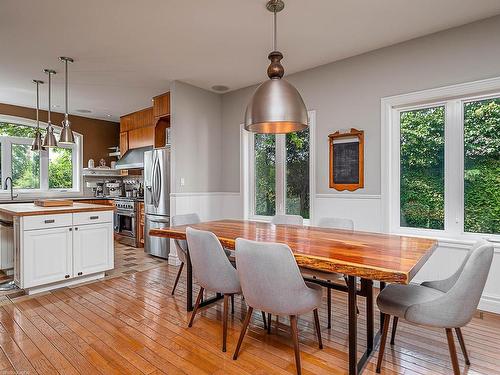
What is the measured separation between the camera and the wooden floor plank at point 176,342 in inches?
77.7

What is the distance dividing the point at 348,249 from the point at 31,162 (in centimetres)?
664

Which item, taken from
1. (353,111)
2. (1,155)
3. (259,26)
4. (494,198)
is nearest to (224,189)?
(353,111)

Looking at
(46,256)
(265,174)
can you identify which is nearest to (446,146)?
(265,174)

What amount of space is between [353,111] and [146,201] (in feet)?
11.6

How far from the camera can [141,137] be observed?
6203mm

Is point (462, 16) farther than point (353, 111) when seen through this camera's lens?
No

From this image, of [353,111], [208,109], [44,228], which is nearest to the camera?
[44,228]

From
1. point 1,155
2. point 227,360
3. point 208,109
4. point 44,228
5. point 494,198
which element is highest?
point 208,109

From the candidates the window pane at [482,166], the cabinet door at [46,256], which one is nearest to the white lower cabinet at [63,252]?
the cabinet door at [46,256]

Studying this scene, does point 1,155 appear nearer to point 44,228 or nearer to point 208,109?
point 44,228

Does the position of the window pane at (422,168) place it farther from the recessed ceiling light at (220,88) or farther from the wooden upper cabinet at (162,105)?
the wooden upper cabinet at (162,105)

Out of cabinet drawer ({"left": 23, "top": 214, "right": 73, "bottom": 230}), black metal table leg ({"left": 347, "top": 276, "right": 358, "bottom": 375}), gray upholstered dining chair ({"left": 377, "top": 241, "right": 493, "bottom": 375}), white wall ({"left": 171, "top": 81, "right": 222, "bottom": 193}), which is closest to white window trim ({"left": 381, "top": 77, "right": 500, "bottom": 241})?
gray upholstered dining chair ({"left": 377, "top": 241, "right": 493, "bottom": 375})

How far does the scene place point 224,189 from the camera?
520 centimetres

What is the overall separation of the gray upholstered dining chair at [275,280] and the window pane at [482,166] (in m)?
2.14
